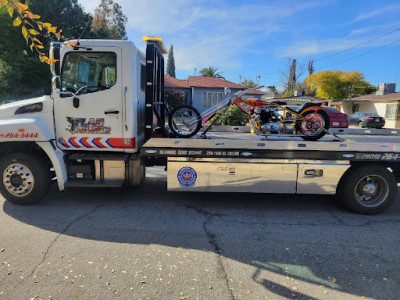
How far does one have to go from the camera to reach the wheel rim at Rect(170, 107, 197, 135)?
6.00m

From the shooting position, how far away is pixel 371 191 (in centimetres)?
505

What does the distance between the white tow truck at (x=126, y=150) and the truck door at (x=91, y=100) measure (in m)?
0.02

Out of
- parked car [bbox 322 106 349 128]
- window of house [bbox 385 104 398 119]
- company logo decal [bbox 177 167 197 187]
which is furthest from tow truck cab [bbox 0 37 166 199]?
window of house [bbox 385 104 398 119]

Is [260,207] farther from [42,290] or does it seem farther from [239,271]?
[42,290]

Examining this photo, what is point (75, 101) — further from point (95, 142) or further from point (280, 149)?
point (280, 149)

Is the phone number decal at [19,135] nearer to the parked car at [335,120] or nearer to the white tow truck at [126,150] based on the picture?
the white tow truck at [126,150]

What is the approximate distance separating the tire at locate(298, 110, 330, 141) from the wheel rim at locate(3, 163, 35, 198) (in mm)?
4990

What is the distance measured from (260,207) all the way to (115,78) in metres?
3.39

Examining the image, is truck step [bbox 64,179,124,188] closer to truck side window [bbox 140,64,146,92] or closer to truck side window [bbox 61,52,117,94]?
truck side window [bbox 61,52,117,94]

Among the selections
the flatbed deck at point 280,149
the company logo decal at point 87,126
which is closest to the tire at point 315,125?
the flatbed deck at point 280,149

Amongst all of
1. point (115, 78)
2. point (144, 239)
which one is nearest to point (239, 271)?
point (144, 239)

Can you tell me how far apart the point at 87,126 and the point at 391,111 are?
31.9m

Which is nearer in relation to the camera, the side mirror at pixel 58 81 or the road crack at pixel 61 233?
the road crack at pixel 61 233

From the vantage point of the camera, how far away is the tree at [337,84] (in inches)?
1644
